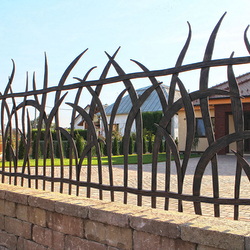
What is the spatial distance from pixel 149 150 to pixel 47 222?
67.0 ft

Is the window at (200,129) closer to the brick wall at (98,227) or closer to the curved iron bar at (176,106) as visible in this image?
the brick wall at (98,227)

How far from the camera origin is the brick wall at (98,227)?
1.88 m

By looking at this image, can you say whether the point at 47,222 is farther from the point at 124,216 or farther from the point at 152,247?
the point at 152,247

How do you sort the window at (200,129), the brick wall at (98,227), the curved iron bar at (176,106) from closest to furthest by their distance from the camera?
the brick wall at (98,227), the curved iron bar at (176,106), the window at (200,129)

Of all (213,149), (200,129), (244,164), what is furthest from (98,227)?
(200,129)

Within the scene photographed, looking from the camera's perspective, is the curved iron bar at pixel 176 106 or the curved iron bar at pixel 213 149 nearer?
the curved iron bar at pixel 213 149

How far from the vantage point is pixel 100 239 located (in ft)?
8.07

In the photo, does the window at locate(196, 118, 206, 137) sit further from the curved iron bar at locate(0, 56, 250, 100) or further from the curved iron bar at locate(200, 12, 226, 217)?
the curved iron bar at locate(200, 12, 226, 217)

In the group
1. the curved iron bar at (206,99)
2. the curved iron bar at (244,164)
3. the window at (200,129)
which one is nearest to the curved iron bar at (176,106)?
the curved iron bar at (206,99)

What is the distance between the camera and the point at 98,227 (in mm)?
2477

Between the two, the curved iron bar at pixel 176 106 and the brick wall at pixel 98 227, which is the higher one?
the curved iron bar at pixel 176 106

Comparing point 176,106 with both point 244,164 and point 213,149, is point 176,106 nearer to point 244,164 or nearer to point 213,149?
point 213,149

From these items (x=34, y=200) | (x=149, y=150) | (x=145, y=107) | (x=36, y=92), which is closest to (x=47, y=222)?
(x=34, y=200)

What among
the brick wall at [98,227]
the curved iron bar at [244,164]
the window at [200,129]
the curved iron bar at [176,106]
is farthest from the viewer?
the window at [200,129]
